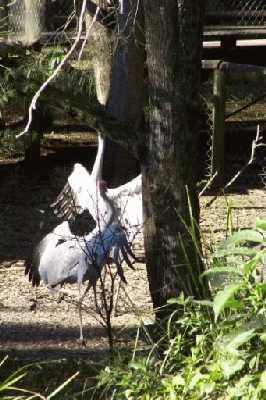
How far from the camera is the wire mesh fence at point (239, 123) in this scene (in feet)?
30.7

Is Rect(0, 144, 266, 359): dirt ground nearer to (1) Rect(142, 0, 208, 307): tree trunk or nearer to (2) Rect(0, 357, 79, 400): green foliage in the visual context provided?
(1) Rect(142, 0, 208, 307): tree trunk

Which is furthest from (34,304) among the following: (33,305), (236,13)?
(236,13)

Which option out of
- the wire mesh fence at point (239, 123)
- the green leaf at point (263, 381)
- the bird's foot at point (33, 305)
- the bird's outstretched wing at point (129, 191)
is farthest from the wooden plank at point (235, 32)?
the green leaf at point (263, 381)

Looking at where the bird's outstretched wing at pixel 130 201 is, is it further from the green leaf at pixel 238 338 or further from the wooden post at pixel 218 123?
the green leaf at pixel 238 338

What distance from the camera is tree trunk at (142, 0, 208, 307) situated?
427 centimetres

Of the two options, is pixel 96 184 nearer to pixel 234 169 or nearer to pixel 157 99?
pixel 157 99

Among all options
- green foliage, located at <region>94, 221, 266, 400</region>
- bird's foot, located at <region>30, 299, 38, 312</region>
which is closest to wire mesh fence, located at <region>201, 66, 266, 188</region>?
bird's foot, located at <region>30, 299, 38, 312</region>

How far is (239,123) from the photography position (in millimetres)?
11961

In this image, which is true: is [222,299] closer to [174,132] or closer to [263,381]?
[263,381]

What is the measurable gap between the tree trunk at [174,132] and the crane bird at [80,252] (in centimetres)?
89

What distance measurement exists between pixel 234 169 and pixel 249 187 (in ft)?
2.25

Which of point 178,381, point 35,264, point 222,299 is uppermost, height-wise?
point 222,299

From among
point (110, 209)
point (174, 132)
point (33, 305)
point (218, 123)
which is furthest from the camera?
point (218, 123)

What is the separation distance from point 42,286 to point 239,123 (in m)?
5.63
